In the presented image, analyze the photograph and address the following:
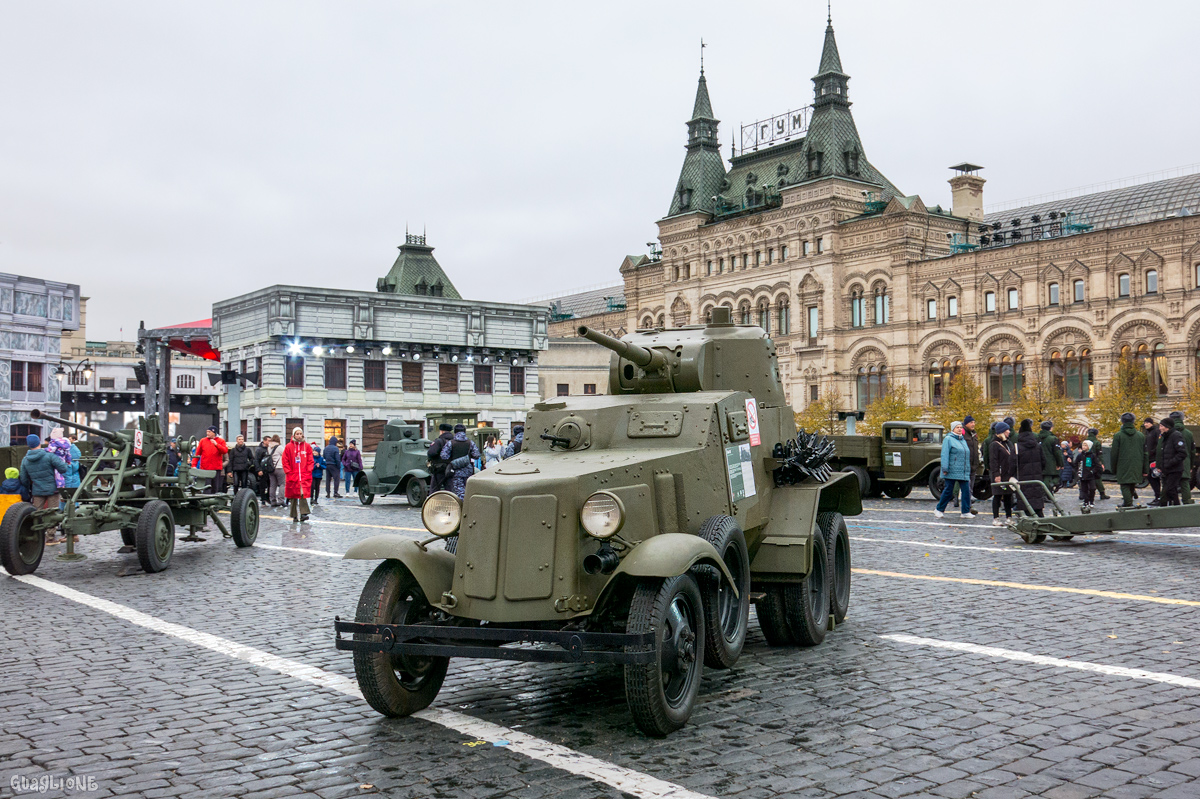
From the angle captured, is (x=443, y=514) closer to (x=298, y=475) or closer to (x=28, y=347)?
(x=298, y=475)

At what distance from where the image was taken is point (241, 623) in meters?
9.45

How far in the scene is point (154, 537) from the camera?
13094 mm

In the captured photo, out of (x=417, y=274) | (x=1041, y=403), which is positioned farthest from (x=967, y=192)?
(x=417, y=274)

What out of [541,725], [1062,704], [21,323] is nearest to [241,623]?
[541,725]

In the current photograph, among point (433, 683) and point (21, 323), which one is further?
point (21, 323)

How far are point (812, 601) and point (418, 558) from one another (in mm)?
3654

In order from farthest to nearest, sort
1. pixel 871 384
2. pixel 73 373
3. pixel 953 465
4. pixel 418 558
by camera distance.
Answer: pixel 871 384 → pixel 73 373 → pixel 953 465 → pixel 418 558

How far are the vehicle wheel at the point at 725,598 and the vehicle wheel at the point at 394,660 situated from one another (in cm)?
167

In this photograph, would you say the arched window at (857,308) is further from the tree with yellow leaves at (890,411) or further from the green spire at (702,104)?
the green spire at (702,104)

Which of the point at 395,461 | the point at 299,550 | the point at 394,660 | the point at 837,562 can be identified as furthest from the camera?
the point at 395,461

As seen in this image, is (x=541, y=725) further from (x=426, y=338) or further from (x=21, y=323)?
(x=21, y=323)

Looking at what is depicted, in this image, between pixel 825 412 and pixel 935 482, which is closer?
pixel 935 482

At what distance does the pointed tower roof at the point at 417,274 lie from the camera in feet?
224

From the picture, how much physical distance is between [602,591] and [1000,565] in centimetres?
853
